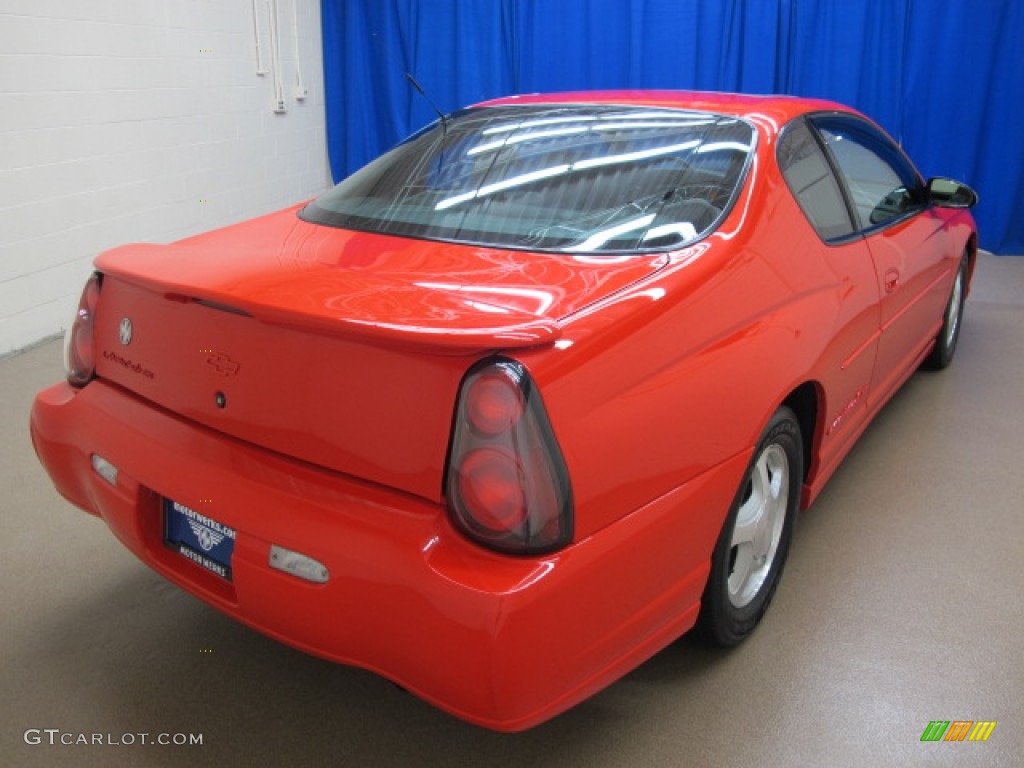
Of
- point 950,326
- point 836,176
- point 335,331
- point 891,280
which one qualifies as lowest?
point 950,326

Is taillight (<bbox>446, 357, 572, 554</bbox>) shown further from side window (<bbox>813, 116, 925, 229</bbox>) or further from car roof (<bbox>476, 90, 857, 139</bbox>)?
side window (<bbox>813, 116, 925, 229</bbox>)

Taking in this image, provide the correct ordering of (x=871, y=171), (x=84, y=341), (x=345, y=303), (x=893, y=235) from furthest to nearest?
(x=871, y=171), (x=893, y=235), (x=84, y=341), (x=345, y=303)

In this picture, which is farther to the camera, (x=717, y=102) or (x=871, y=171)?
(x=871, y=171)

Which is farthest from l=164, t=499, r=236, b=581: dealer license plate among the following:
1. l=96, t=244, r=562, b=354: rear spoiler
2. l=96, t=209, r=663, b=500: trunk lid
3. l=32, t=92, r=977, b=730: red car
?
l=96, t=244, r=562, b=354: rear spoiler

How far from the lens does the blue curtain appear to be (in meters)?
5.30

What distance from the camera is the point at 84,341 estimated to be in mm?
1736

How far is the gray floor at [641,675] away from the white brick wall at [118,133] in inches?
77.3

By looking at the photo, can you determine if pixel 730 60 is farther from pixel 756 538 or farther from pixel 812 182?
pixel 756 538

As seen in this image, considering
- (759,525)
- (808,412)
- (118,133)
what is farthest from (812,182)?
(118,133)

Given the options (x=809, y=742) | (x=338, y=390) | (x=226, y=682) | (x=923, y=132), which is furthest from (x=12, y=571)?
(x=923, y=132)

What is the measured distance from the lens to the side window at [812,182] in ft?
6.41

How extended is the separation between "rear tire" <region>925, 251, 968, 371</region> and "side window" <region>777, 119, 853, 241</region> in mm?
1420

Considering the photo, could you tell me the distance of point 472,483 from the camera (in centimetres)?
121

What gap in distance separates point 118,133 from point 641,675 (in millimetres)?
3995
